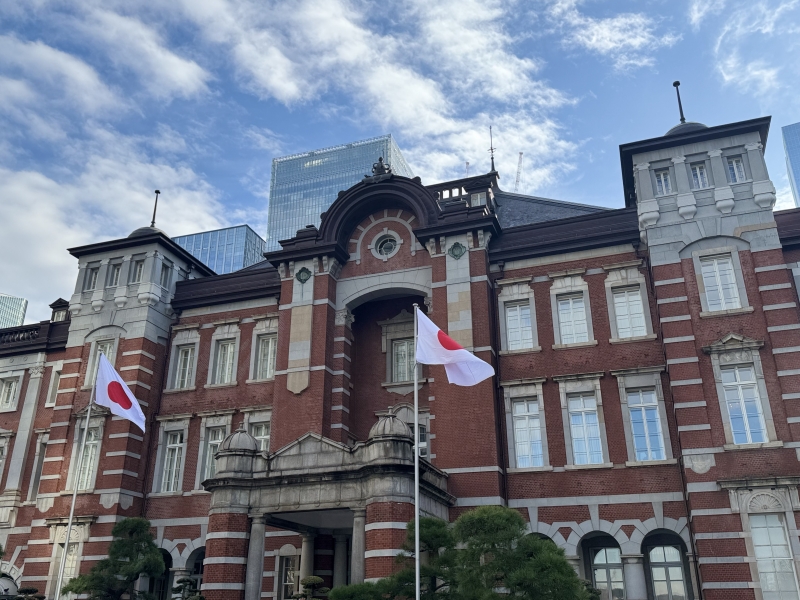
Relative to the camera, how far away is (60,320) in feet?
100

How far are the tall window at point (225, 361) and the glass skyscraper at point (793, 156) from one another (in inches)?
6624

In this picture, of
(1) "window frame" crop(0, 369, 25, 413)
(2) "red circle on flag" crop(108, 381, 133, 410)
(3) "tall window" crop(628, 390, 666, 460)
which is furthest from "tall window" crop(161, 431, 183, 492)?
(3) "tall window" crop(628, 390, 666, 460)

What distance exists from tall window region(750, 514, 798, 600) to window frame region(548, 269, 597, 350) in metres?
6.86

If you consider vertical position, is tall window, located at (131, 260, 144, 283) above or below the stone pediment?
above

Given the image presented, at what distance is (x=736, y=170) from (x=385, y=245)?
11.4m

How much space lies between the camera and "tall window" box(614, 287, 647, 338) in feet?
73.5

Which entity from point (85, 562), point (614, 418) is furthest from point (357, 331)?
point (85, 562)

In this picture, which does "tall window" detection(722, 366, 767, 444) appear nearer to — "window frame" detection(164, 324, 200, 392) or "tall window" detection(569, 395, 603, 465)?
"tall window" detection(569, 395, 603, 465)

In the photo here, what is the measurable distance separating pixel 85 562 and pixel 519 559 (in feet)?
52.3

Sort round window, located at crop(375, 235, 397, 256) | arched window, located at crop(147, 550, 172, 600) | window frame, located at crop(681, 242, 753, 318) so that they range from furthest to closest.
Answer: round window, located at crop(375, 235, 397, 256) < arched window, located at crop(147, 550, 172, 600) < window frame, located at crop(681, 242, 753, 318)

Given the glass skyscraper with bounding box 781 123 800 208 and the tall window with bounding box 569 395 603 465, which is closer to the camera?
the tall window with bounding box 569 395 603 465

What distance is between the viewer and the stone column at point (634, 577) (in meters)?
19.6

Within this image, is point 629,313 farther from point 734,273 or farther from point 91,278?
point 91,278

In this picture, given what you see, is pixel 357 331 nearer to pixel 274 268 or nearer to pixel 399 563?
pixel 274 268
